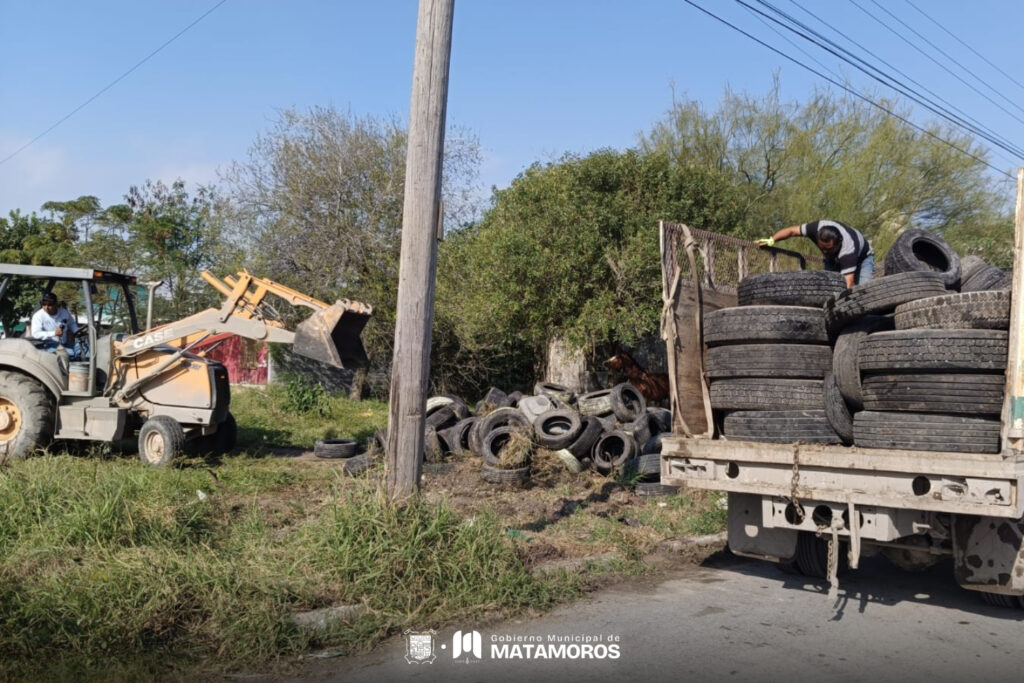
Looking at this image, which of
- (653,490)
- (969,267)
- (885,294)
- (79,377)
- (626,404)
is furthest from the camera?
(626,404)

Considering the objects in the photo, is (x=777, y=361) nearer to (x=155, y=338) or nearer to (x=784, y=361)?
(x=784, y=361)

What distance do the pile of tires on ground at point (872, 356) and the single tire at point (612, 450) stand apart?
146 inches

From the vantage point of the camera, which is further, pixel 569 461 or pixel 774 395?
pixel 569 461

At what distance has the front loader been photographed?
10828 millimetres

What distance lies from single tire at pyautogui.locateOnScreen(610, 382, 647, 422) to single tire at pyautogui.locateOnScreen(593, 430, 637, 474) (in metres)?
1.47

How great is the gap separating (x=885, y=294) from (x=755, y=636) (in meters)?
2.48

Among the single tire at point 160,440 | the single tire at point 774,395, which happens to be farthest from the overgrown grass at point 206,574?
the single tire at point 160,440

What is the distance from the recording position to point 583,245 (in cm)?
1644

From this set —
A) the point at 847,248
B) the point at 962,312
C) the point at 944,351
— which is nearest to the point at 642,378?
the point at 847,248

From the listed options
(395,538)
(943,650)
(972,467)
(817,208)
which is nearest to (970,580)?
(943,650)

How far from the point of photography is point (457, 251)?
19.3 metres

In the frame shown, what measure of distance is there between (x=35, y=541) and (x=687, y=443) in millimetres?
4673

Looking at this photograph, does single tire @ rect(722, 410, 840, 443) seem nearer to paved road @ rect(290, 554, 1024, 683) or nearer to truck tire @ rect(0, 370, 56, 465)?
paved road @ rect(290, 554, 1024, 683)

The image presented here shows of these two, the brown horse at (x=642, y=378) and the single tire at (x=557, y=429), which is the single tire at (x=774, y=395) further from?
the brown horse at (x=642, y=378)
